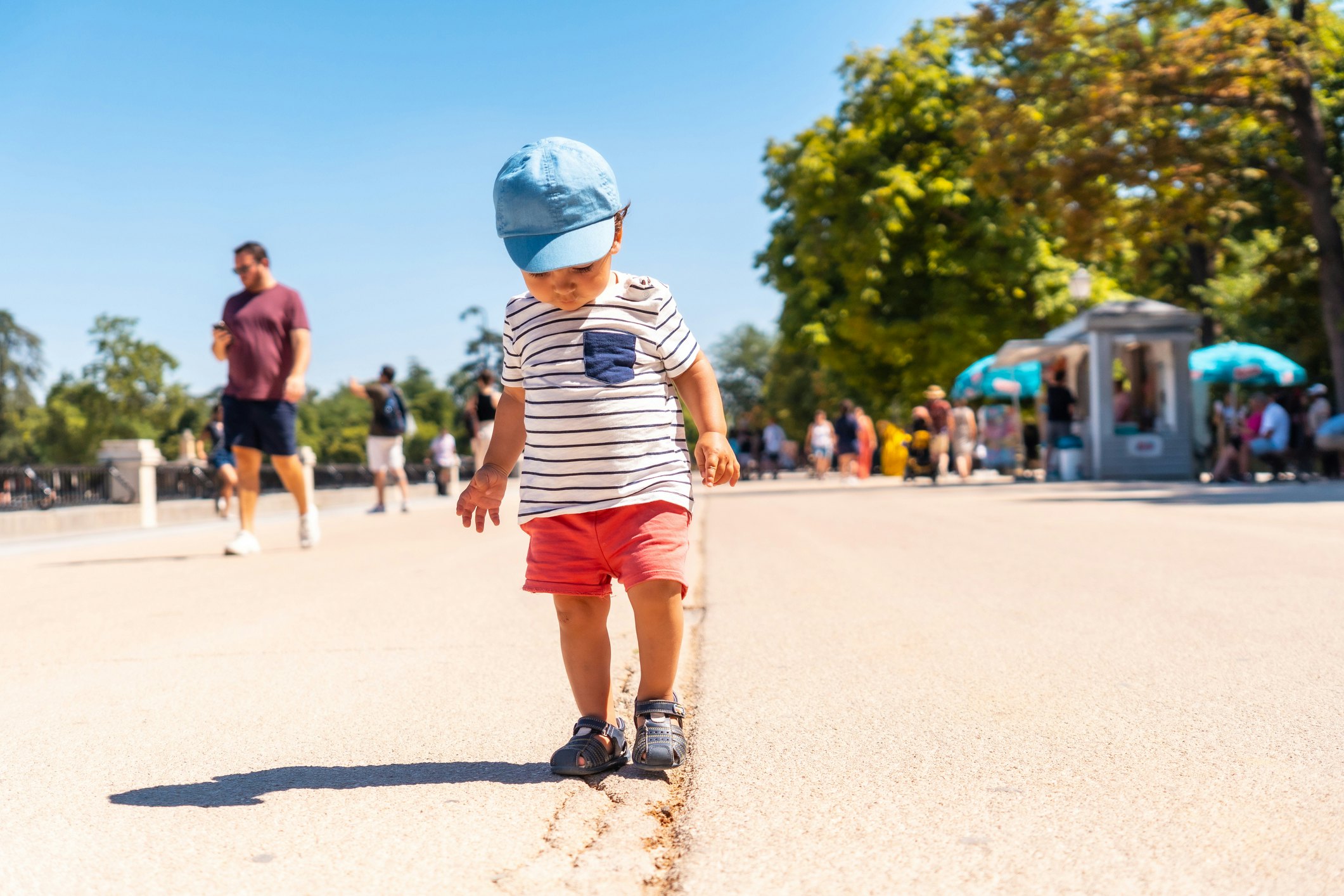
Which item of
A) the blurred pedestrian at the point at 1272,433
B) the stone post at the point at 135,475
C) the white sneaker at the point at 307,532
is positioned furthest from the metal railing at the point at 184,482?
the blurred pedestrian at the point at 1272,433

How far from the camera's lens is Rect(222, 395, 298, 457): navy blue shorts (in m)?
9.18

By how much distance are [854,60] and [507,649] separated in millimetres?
32046

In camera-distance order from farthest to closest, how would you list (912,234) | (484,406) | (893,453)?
(893,453) < (912,234) < (484,406)

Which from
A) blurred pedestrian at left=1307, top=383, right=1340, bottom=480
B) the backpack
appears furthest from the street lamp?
the backpack

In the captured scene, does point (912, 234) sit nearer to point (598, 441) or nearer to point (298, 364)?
point (298, 364)

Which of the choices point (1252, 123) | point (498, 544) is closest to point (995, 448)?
point (1252, 123)

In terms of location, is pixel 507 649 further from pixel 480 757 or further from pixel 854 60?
pixel 854 60

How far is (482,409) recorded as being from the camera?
16375 mm

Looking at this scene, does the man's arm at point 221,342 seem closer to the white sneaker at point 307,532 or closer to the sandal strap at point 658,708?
the white sneaker at point 307,532

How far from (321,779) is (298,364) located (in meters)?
6.55

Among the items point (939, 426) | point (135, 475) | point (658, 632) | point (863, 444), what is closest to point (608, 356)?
point (658, 632)

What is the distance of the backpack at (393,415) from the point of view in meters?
16.7

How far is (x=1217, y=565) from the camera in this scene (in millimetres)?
7531

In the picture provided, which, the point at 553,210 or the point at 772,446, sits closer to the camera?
the point at 553,210
